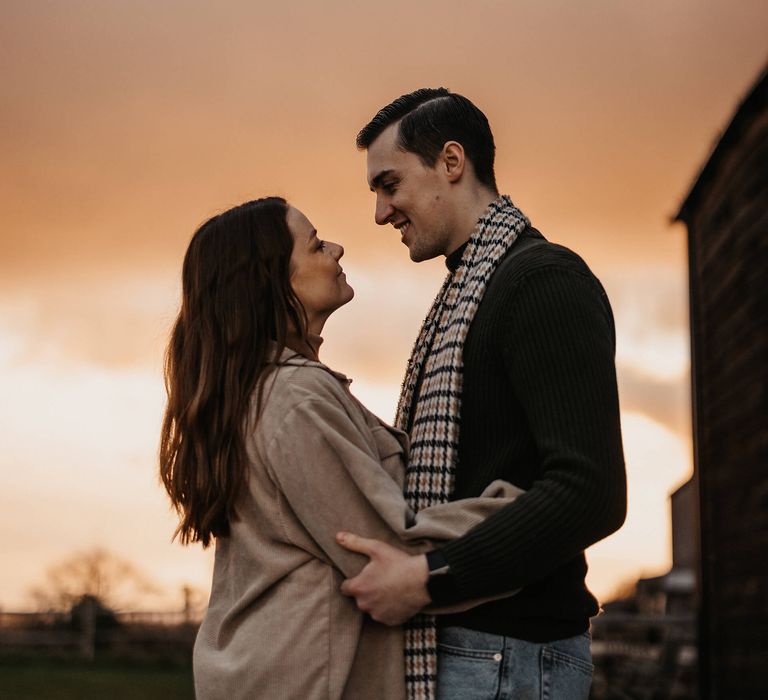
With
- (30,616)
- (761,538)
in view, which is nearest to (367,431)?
(761,538)

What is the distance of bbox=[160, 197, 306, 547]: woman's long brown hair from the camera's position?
2621 millimetres

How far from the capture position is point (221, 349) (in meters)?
2.72

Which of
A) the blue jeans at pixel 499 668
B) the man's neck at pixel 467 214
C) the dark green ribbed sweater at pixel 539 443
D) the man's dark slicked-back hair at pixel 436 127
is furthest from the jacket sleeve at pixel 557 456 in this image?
the man's dark slicked-back hair at pixel 436 127

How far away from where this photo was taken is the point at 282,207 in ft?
9.70

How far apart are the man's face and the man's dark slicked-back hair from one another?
0.03 metres

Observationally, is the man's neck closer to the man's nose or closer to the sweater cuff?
the man's nose

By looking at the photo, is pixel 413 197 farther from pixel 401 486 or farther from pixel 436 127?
pixel 401 486

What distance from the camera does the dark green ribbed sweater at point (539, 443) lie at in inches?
93.0

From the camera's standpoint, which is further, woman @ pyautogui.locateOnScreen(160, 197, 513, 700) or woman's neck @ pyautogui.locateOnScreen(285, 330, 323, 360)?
woman's neck @ pyautogui.locateOnScreen(285, 330, 323, 360)

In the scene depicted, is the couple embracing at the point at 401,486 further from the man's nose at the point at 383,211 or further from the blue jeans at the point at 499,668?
the man's nose at the point at 383,211

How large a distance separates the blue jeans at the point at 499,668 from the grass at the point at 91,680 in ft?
52.1

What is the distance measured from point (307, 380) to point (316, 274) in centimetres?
39

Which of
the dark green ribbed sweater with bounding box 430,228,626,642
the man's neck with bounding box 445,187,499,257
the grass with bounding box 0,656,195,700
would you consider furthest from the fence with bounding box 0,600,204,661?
the dark green ribbed sweater with bounding box 430,228,626,642

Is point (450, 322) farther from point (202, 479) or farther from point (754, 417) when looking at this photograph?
point (754, 417)
